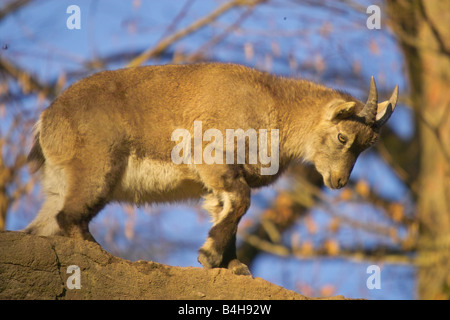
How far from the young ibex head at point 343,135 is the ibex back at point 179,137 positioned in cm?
1

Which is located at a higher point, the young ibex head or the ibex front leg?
the young ibex head

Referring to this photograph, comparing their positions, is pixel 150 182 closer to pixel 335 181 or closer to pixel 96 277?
pixel 96 277

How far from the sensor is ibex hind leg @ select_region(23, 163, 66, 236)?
7.55 metres

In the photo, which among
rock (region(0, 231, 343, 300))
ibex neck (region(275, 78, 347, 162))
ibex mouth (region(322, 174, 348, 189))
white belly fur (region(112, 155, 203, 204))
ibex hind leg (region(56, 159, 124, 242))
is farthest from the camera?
ibex mouth (region(322, 174, 348, 189))

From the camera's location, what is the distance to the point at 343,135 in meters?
8.62

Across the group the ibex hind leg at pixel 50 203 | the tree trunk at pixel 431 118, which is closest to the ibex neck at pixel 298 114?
the ibex hind leg at pixel 50 203

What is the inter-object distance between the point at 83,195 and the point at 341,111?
3.23 meters

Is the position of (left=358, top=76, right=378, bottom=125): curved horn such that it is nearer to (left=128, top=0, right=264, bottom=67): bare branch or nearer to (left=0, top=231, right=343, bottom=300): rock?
(left=0, top=231, right=343, bottom=300): rock

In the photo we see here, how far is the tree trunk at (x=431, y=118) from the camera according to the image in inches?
557

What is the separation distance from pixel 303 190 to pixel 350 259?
1.99 m

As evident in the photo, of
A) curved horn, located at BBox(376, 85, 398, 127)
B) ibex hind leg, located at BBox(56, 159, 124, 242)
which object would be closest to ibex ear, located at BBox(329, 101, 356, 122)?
curved horn, located at BBox(376, 85, 398, 127)

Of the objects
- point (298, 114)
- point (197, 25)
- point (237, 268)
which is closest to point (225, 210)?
point (237, 268)

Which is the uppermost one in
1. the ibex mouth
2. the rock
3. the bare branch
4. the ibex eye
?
the bare branch

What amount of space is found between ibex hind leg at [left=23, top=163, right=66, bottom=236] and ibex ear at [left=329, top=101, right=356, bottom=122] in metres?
3.28
